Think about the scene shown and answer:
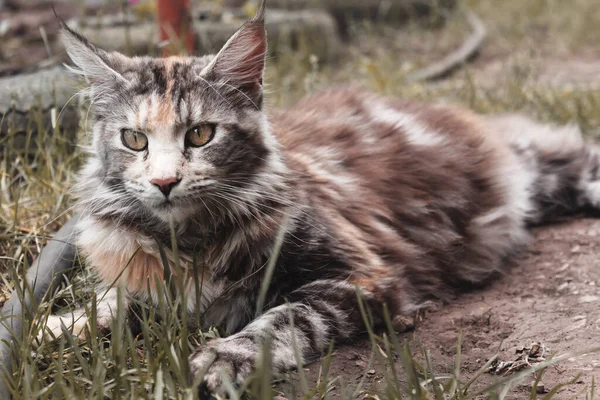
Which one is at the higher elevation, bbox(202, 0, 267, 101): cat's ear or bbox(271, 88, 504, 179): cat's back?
bbox(202, 0, 267, 101): cat's ear

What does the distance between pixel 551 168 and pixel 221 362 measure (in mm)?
2475

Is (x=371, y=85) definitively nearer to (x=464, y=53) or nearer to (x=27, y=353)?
(x=464, y=53)

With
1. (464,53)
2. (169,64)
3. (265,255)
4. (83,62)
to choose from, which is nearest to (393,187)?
(265,255)

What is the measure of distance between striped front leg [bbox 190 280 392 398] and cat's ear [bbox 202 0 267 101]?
0.78 metres

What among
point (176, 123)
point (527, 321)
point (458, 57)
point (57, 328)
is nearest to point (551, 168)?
point (527, 321)

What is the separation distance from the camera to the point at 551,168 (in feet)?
13.3

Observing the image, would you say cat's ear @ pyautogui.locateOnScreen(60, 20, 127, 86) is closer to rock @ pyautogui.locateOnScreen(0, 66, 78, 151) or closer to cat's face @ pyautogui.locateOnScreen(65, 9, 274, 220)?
cat's face @ pyautogui.locateOnScreen(65, 9, 274, 220)

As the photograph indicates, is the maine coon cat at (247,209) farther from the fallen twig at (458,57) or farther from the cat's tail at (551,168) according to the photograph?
the fallen twig at (458,57)

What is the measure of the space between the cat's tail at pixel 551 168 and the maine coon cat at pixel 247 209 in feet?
2.25

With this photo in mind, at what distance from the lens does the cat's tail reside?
155 inches

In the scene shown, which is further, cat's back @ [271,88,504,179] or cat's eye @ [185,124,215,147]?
cat's back @ [271,88,504,179]

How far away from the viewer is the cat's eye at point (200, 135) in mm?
2596

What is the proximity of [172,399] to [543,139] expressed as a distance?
282 cm

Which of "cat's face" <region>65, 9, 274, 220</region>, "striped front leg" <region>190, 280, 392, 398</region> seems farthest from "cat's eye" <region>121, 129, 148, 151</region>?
"striped front leg" <region>190, 280, 392, 398</region>
